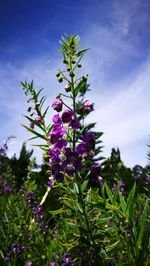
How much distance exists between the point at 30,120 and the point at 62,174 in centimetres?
59

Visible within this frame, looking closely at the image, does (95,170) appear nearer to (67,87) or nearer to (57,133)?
(57,133)

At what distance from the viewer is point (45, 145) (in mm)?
2387

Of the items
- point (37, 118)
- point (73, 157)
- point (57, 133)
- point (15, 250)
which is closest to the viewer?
point (73, 157)

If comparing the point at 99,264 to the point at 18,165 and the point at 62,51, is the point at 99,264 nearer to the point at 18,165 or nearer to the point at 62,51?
the point at 62,51

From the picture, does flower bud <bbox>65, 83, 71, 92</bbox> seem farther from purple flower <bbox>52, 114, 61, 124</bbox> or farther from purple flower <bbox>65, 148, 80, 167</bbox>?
purple flower <bbox>65, 148, 80, 167</bbox>

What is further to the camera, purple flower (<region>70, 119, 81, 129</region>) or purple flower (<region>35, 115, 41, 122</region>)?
purple flower (<region>35, 115, 41, 122</region>)

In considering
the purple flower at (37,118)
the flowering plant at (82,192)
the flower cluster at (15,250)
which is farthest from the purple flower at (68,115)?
the flower cluster at (15,250)

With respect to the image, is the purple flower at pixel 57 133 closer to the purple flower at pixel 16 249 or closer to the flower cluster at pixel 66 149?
the flower cluster at pixel 66 149

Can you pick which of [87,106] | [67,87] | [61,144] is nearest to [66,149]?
[61,144]

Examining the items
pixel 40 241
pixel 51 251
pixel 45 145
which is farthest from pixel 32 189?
pixel 45 145

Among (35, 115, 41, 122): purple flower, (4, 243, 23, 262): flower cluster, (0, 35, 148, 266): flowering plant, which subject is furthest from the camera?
(4, 243, 23, 262): flower cluster

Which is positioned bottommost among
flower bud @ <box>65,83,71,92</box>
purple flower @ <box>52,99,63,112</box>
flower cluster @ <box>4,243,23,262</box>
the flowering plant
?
flower cluster @ <box>4,243,23,262</box>

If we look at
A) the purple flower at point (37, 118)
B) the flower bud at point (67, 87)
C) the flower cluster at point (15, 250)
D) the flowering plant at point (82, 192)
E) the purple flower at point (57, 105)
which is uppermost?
the flower bud at point (67, 87)

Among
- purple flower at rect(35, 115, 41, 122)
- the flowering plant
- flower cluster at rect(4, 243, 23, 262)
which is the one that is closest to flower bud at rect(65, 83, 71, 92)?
the flowering plant
